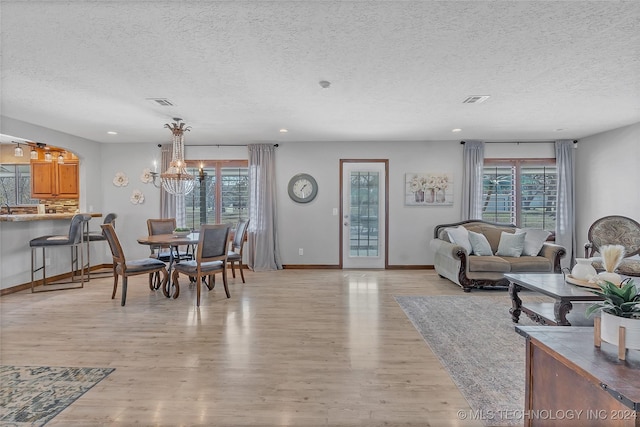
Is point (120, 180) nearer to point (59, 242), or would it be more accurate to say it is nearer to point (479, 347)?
point (59, 242)

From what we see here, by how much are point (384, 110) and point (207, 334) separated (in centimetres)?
332

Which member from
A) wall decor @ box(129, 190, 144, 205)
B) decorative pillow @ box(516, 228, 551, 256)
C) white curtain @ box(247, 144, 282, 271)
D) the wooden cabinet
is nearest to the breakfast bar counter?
wall decor @ box(129, 190, 144, 205)

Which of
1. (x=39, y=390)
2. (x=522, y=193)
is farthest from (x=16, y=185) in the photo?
(x=522, y=193)

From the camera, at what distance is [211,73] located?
291cm

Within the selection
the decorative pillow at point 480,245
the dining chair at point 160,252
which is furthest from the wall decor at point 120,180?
the decorative pillow at point 480,245

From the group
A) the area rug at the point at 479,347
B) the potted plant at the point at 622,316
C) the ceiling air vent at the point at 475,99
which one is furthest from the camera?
the ceiling air vent at the point at 475,99

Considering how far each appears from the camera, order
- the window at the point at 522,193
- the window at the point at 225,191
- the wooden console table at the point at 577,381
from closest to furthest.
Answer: the wooden console table at the point at 577,381
the window at the point at 522,193
the window at the point at 225,191

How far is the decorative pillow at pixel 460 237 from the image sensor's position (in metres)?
4.85

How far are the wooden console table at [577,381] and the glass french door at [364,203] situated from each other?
4.69 m

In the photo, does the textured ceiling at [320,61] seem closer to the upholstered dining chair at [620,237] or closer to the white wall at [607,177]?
the white wall at [607,177]

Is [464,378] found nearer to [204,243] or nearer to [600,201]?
[204,243]

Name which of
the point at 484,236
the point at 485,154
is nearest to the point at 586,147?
the point at 485,154

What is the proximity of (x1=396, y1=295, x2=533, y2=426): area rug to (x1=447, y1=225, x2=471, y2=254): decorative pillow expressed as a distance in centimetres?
85

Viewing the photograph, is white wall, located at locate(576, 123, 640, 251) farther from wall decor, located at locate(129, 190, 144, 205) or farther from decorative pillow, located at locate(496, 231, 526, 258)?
wall decor, located at locate(129, 190, 144, 205)
